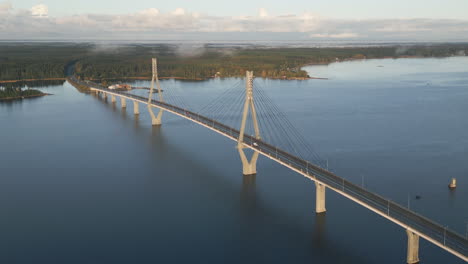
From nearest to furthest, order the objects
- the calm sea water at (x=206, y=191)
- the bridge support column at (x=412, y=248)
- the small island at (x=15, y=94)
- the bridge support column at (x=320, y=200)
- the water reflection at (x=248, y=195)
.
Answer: the bridge support column at (x=412, y=248), the calm sea water at (x=206, y=191), the bridge support column at (x=320, y=200), the water reflection at (x=248, y=195), the small island at (x=15, y=94)

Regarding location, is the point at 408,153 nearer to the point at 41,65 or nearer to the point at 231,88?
the point at 231,88

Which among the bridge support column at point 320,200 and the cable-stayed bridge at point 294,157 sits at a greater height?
the cable-stayed bridge at point 294,157

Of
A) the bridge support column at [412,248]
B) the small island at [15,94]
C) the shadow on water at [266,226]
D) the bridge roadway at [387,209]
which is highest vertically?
the small island at [15,94]

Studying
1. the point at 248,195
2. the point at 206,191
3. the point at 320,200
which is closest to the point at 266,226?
the point at 320,200

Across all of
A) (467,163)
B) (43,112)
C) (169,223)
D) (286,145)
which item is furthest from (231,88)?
(169,223)

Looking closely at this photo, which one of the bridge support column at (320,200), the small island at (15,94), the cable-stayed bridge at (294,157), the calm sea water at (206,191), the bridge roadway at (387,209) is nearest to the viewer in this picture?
the bridge roadway at (387,209)

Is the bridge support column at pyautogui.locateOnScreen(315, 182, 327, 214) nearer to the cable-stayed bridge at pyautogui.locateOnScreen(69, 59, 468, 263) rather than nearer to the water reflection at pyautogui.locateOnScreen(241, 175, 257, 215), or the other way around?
the cable-stayed bridge at pyautogui.locateOnScreen(69, 59, 468, 263)

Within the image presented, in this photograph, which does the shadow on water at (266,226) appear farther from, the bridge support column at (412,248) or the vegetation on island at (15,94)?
the vegetation on island at (15,94)

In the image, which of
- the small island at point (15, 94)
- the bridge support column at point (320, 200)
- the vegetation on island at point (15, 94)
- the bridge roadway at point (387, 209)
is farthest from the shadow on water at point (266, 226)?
the vegetation on island at point (15, 94)
